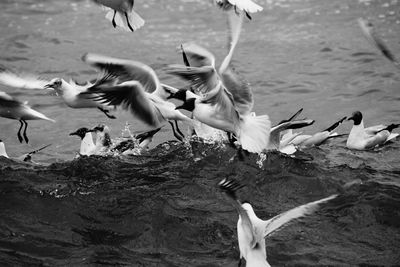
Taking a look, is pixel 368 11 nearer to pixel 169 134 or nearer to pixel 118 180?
pixel 169 134

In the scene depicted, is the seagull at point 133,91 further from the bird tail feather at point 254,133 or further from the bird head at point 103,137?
the bird tail feather at point 254,133

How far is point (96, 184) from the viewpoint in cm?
747

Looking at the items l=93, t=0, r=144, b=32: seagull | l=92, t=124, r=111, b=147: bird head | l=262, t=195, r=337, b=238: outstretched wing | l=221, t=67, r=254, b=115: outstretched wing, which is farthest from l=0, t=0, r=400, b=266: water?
l=93, t=0, r=144, b=32: seagull

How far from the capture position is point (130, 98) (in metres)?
7.55

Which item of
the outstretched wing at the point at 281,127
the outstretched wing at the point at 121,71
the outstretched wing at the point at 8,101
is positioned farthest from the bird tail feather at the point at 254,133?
the outstretched wing at the point at 8,101

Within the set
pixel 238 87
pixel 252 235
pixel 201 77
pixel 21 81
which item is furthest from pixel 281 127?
pixel 21 81

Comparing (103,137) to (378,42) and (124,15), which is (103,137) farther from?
(378,42)

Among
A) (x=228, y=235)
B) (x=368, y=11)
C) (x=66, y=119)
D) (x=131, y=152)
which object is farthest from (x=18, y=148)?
(x=368, y=11)

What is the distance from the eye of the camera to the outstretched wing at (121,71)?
7.37m

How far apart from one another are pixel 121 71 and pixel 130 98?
1.02ft

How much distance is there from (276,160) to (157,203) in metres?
1.63

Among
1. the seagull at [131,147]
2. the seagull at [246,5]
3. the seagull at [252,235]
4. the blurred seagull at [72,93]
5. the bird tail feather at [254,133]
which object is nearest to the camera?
the seagull at [252,235]

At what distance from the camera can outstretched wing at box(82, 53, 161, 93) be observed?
737 centimetres

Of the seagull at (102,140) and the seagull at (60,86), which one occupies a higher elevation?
the seagull at (60,86)
